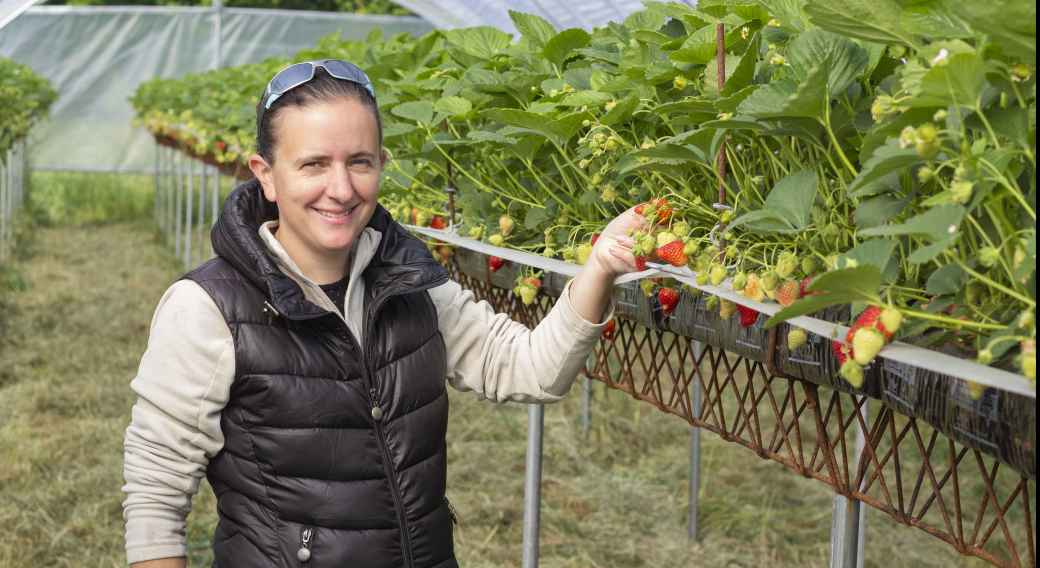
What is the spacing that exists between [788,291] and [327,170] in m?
0.72

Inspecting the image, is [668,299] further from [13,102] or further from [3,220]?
[3,220]

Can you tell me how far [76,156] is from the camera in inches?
532

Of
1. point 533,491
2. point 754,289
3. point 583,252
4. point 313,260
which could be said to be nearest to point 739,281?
point 754,289

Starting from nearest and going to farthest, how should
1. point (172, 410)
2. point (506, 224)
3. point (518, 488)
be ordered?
point (172, 410) → point (506, 224) → point (518, 488)

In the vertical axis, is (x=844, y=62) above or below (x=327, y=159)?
above

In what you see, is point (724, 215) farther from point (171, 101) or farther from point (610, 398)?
point (171, 101)

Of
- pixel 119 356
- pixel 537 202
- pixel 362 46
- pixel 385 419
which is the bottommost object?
pixel 119 356

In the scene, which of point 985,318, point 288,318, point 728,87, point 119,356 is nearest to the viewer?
point 985,318

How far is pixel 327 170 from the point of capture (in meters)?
1.33

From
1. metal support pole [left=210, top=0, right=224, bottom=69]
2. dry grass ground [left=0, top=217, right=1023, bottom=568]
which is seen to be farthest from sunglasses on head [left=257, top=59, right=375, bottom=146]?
metal support pole [left=210, top=0, right=224, bottom=69]

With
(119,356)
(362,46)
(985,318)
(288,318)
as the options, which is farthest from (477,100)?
(119,356)

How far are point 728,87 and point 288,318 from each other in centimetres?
73

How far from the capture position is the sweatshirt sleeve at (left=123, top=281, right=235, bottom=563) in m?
1.30

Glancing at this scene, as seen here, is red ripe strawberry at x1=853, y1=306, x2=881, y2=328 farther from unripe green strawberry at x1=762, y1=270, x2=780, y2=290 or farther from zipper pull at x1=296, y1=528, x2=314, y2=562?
zipper pull at x1=296, y1=528, x2=314, y2=562
